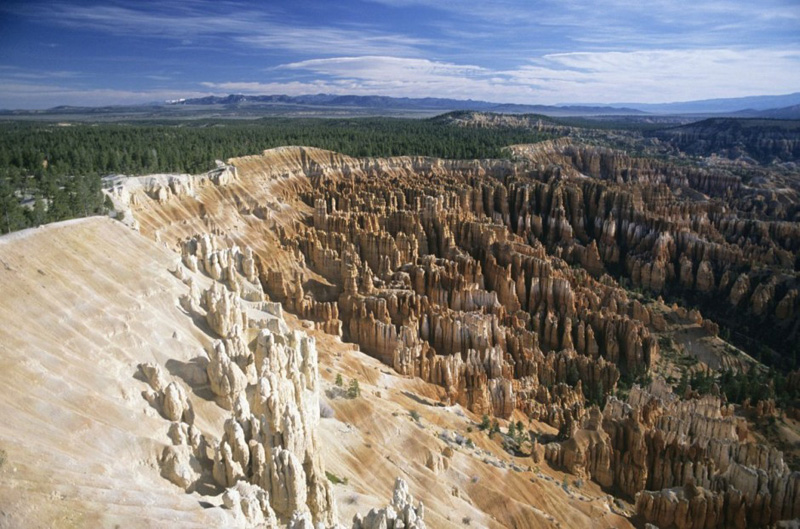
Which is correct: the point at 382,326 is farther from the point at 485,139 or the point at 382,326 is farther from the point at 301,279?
the point at 485,139

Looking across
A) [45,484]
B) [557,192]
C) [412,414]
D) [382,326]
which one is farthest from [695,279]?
[45,484]

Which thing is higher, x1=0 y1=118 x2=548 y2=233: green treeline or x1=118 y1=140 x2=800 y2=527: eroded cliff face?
x1=0 y1=118 x2=548 y2=233: green treeline

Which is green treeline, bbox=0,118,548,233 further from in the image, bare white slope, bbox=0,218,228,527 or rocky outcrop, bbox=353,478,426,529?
rocky outcrop, bbox=353,478,426,529

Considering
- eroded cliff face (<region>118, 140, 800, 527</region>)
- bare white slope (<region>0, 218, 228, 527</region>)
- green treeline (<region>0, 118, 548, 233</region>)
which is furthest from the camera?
green treeline (<region>0, 118, 548, 233</region>)

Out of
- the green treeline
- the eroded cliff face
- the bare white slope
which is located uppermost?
the green treeline

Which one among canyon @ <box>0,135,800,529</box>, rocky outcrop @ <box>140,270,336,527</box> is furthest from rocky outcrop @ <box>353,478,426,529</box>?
rocky outcrop @ <box>140,270,336,527</box>

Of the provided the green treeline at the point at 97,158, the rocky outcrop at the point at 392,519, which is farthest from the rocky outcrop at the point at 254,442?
the green treeline at the point at 97,158

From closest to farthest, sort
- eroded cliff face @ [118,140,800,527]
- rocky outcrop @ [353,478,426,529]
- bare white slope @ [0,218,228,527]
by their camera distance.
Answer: bare white slope @ [0,218,228,527], rocky outcrop @ [353,478,426,529], eroded cliff face @ [118,140,800,527]

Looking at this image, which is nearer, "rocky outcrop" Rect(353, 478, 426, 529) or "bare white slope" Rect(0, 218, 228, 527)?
"bare white slope" Rect(0, 218, 228, 527)
